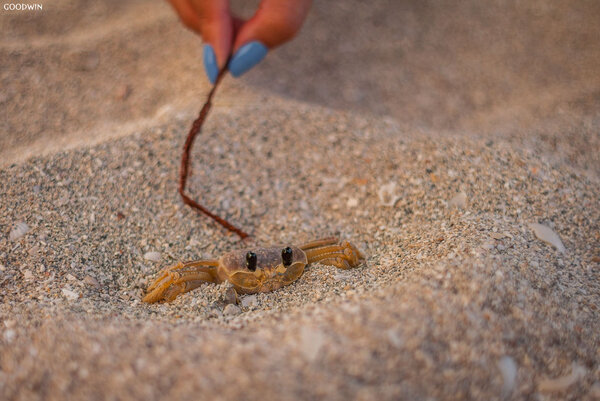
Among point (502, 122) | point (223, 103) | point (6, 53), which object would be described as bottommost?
point (502, 122)

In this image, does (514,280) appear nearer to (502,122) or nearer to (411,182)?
(411,182)

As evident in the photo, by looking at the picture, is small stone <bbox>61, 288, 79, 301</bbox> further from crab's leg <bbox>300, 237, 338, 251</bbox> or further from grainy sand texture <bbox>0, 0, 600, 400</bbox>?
A: crab's leg <bbox>300, 237, 338, 251</bbox>

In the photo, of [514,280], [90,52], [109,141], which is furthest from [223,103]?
[514,280]

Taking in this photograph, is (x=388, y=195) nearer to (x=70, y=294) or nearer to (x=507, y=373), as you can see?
A: (x=507, y=373)

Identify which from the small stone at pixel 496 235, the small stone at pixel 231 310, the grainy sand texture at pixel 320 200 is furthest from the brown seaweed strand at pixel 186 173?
the small stone at pixel 496 235

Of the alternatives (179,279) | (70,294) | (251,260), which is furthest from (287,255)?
(70,294)

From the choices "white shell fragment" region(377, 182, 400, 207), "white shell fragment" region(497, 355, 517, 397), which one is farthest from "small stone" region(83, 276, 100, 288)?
"white shell fragment" region(497, 355, 517, 397)

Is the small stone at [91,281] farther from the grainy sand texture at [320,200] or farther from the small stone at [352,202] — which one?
the small stone at [352,202]
